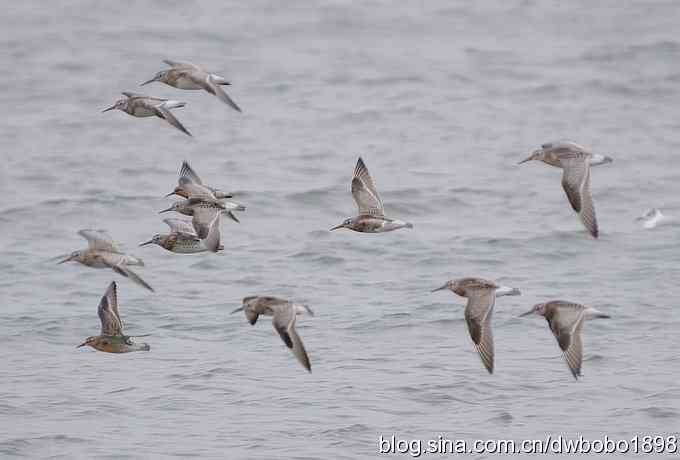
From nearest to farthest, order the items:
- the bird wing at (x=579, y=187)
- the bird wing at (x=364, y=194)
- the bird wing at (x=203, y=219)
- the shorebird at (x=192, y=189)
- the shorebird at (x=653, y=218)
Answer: the bird wing at (x=203, y=219), the bird wing at (x=579, y=187), the shorebird at (x=192, y=189), the bird wing at (x=364, y=194), the shorebird at (x=653, y=218)

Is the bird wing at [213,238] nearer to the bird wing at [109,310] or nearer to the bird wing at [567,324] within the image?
the bird wing at [109,310]

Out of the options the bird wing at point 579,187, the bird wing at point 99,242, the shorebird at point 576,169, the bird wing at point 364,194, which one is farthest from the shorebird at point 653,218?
the bird wing at point 99,242

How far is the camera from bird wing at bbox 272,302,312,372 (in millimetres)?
10820

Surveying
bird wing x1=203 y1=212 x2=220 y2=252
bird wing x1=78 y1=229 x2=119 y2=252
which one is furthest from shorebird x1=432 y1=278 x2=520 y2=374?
bird wing x1=78 y1=229 x2=119 y2=252

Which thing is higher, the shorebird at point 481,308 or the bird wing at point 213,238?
the bird wing at point 213,238

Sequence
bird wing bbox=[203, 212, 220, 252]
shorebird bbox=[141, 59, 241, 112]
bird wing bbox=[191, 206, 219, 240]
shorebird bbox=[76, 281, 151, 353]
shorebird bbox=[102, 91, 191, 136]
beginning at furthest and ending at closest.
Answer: shorebird bbox=[102, 91, 191, 136] < shorebird bbox=[141, 59, 241, 112] < shorebird bbox=[76, 281, 151, 353] < bird wing bbox=[191, 206, 219, 240] < bird wing bbox=[203, 212, 220, 252]

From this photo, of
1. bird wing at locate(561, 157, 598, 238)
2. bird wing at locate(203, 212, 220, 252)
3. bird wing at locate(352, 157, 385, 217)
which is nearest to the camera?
bird wing at locate(203, 212, 220, 252)

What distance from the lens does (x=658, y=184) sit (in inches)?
826

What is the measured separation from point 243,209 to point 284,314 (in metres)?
1.20

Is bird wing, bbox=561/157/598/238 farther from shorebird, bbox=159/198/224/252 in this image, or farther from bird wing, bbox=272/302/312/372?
shorebird, bbox=159/198/224/252

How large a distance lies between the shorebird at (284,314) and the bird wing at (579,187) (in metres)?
2.51

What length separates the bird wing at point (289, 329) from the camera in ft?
35.5

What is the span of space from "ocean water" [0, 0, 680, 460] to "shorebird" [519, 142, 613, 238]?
182 cm

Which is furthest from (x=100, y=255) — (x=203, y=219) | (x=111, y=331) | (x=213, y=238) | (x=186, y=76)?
(x=186, y=76)
